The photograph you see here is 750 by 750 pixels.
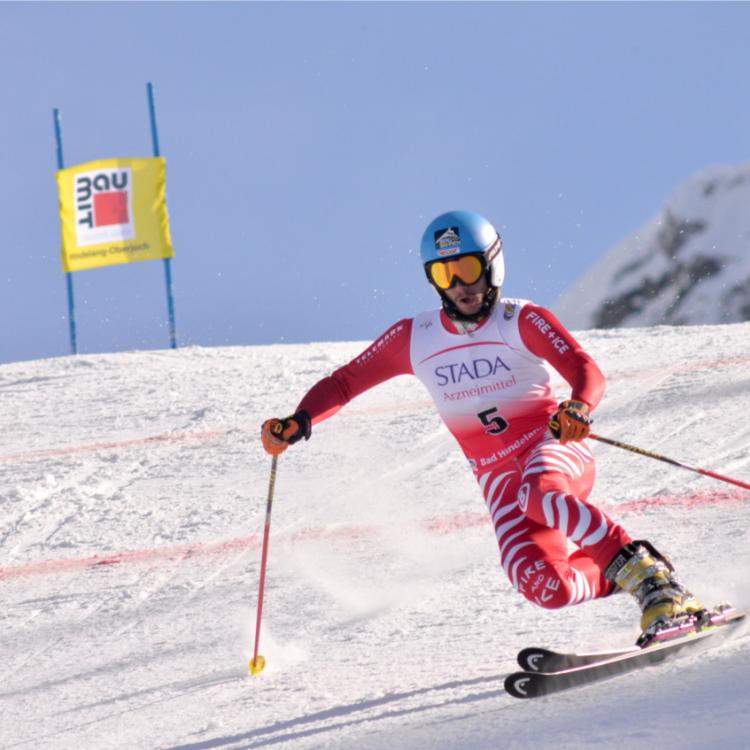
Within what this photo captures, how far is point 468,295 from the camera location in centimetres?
425

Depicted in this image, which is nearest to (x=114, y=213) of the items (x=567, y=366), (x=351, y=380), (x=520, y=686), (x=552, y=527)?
(x=351, y=380)

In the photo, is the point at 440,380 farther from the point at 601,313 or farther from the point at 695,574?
the point at 601,313

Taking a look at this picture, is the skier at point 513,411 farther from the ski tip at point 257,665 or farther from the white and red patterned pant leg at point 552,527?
the ski tip at point 257,665

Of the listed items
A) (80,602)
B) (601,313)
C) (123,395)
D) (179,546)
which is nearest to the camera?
(80,602)

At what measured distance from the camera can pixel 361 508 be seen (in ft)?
23.1

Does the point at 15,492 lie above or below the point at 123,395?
below

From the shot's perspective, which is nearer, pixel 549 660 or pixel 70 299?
pixel 549 660

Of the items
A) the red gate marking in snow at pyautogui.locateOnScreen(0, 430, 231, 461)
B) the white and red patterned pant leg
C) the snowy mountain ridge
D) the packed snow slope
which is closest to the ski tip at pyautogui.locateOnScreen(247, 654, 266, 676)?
the packed snow slope

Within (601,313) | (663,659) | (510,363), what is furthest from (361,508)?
(601,313)

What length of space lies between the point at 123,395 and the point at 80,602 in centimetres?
555

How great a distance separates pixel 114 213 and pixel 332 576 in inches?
384

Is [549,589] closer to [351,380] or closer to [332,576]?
[351,380]

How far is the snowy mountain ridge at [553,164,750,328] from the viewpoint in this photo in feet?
198

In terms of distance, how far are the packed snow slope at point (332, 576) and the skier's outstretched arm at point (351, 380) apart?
905 mm
